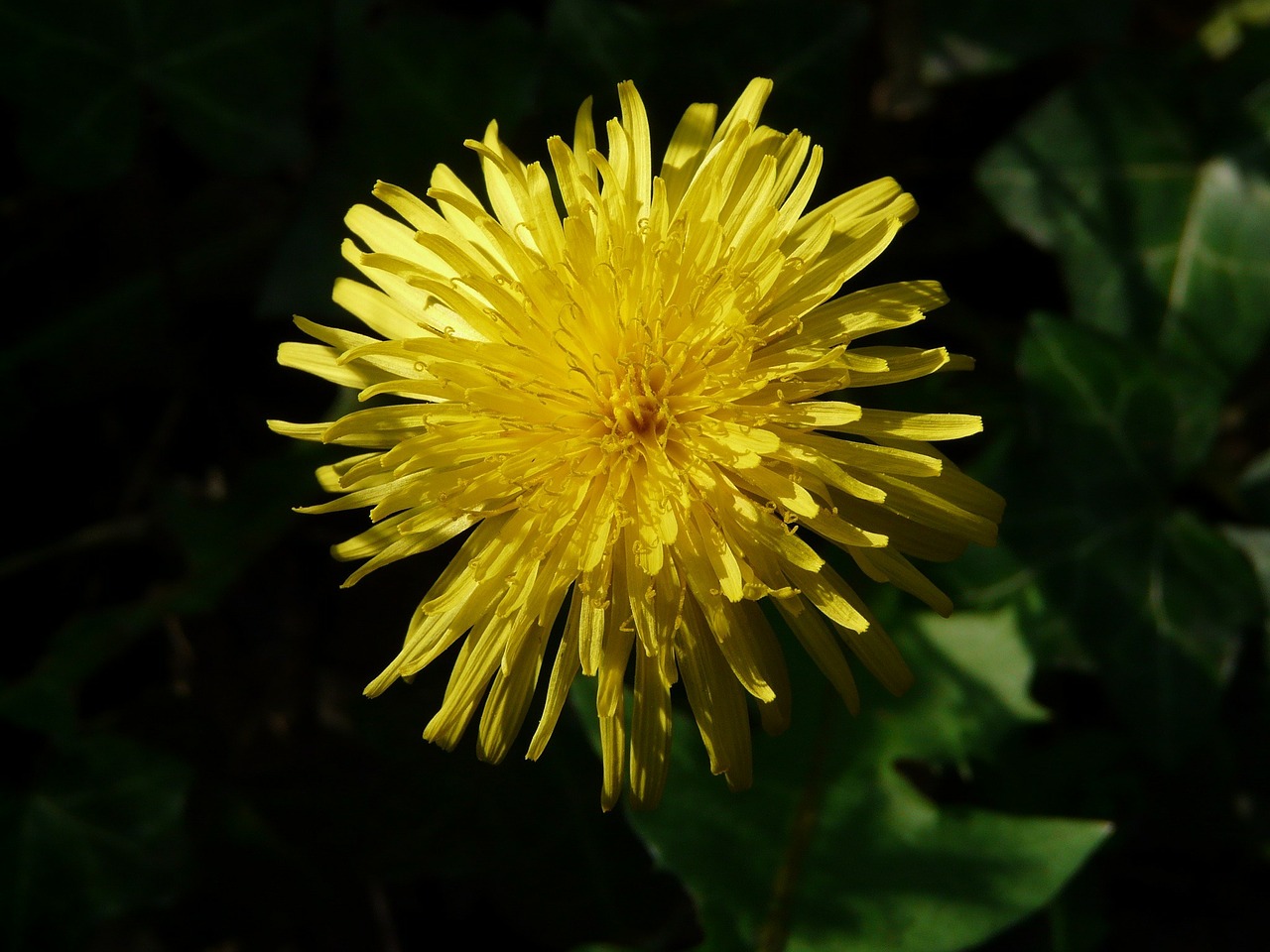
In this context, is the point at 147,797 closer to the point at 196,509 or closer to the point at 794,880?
the point at 196,509

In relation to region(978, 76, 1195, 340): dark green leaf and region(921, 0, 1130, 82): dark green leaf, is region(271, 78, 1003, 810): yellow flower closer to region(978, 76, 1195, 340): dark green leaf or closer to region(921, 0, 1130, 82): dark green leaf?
region(978, 76, 1195, 340): dark green leaf

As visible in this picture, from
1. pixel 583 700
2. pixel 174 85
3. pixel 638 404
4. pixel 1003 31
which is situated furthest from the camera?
pixel 174 85

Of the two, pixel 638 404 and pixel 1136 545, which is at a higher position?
pixel 1136 545

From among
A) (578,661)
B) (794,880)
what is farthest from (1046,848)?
(578,661)

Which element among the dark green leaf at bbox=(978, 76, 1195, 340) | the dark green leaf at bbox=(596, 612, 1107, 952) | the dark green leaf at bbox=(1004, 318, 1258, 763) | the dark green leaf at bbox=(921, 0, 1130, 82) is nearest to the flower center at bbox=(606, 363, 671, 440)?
the dark green leaf at bbox=(596, 612, 1107, 952)

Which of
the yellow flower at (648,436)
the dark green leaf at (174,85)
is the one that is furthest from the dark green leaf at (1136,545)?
the dark green leaf at (174,85)

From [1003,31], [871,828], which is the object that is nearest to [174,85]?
[1003,31]

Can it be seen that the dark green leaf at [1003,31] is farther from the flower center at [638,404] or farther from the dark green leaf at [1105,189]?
the flower center at [638,404]

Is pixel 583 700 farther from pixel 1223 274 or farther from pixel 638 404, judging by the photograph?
pixel 1223 274
